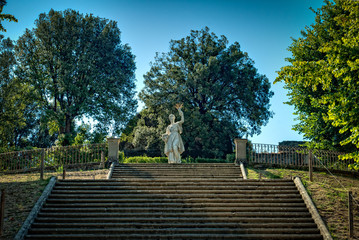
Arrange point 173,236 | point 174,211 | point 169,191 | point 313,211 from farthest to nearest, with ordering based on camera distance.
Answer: point 169,191
point 174,211
point 313,211
point 173,236

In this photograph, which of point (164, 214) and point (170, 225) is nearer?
point (170, 225)

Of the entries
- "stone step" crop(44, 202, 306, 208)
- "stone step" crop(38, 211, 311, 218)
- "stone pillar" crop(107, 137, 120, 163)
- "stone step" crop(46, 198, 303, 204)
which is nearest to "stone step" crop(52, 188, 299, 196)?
"stone step" crop(46, 198, 303, 204)

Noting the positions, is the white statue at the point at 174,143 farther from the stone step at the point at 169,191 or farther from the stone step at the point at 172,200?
the stone step at the point at 172,200

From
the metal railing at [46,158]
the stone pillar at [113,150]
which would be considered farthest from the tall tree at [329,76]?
the metal railing at [46,158]

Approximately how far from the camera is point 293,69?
1400 cm

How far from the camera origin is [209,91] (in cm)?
3092

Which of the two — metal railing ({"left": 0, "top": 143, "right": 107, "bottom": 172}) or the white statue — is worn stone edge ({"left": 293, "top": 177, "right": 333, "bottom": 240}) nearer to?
the white statue

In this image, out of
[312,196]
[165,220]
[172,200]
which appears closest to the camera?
[165,220]

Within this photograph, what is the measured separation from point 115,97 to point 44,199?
19466mm

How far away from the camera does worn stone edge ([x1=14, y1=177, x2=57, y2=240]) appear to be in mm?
10914

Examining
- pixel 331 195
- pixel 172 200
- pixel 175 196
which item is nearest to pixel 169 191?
pixel 175 196

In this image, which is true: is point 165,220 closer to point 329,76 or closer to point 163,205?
point 163,205

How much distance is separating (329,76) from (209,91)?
18.0 meters

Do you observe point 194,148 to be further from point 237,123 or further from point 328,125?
point 328,125
